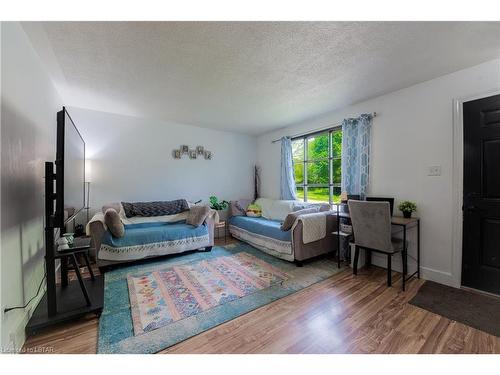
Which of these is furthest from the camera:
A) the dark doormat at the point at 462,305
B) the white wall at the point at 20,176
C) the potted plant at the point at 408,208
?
the potted plant at the point at 408,208

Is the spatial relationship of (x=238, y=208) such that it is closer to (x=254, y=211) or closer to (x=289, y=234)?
(x=254, y=211)

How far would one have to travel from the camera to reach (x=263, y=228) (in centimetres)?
335

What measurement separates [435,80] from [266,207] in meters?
3.14

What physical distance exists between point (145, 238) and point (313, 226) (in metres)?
2.35

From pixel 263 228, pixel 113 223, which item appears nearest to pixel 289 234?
pixel 263 228

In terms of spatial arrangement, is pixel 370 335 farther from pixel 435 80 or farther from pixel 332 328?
pixel 435 80

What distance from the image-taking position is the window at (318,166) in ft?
12.0

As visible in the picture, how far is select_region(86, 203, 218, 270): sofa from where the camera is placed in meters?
2.69

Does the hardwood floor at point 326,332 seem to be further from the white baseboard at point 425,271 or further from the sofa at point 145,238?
the sofa at point 145,238

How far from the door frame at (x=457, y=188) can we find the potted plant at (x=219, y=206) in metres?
3.50

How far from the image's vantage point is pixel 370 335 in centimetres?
151

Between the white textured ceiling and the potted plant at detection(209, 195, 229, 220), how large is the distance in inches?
78.5

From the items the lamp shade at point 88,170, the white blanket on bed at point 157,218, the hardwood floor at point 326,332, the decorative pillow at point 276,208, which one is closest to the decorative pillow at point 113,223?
the white blanket on bed at point 157,218
